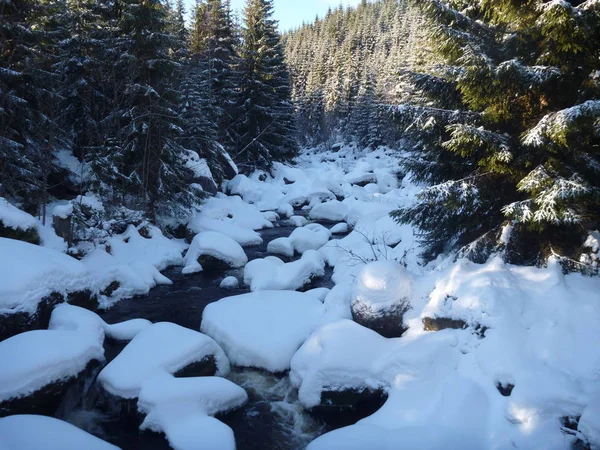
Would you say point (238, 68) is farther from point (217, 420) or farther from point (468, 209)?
point (217, 420)

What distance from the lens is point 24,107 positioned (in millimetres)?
11922

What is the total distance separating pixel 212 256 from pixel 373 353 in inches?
303

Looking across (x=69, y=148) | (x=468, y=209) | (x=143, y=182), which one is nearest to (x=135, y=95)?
(x=143, y=182)

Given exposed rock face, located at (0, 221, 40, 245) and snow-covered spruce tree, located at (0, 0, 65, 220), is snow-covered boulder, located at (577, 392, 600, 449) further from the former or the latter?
snow-covered spruce tree, located at (0, 0, 65, 220)

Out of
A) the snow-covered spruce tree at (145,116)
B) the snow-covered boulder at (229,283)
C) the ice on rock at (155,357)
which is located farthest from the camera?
the snow-covered spruce tree at (145,116)

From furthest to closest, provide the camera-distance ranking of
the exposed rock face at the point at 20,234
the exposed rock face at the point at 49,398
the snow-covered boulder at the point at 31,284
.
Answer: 1. the exposed rock face at the point at 20,234
2. the snow-covered boulder at the point at 31,284
3. the exposed rock face at the point at 49,398

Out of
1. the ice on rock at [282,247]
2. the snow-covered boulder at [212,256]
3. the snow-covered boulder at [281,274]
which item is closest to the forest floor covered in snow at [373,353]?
the snow-covered boulder at [281,274]

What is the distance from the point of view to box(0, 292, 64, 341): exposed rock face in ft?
22.0

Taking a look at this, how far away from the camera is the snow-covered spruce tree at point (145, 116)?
14.2m

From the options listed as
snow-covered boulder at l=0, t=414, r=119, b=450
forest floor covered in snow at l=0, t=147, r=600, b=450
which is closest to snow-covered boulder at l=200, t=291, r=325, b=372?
forest floor covered in snow at l=0, t=147, r=600, b=450

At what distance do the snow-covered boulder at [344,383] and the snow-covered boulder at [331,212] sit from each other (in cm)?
1459

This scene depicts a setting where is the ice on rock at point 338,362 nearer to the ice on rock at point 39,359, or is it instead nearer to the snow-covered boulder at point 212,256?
the ice on rock at point 39,359

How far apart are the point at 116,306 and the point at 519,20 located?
10.7 meters

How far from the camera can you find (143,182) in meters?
14.8
